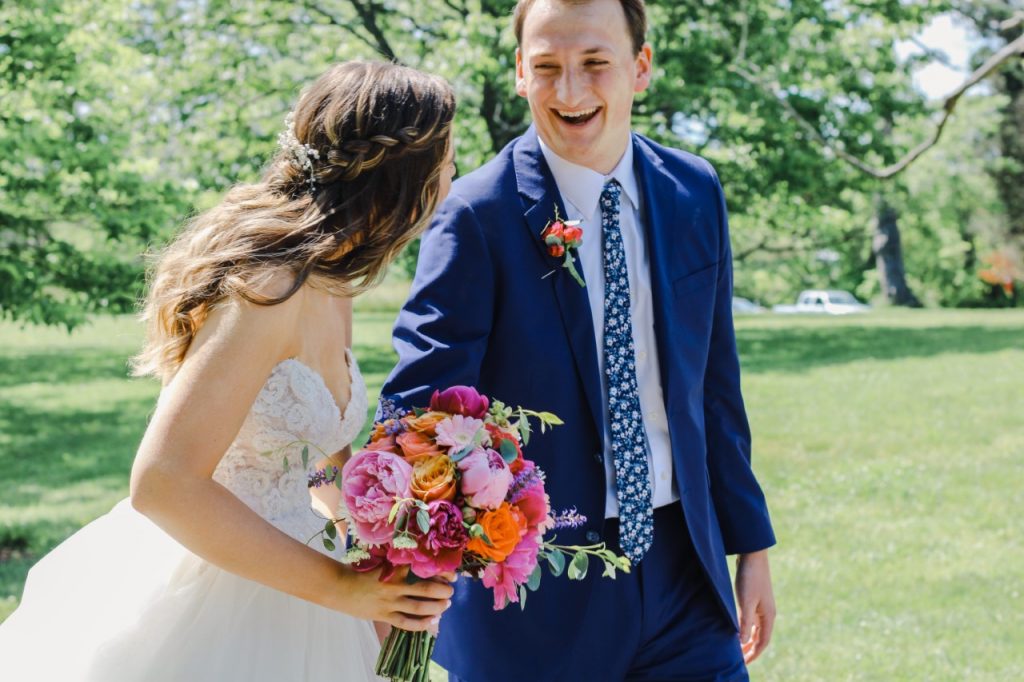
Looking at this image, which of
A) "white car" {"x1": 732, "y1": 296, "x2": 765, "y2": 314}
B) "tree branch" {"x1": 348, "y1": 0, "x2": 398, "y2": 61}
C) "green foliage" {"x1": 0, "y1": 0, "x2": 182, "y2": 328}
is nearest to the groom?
"green foliage" {"x1": 0, "y1": 0, "x2": 182, "y2": 328}

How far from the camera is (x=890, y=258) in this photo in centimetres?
4872

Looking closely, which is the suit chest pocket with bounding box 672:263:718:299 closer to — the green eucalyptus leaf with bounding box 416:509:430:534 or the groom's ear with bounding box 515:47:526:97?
the groom's ear with bounding box 515:47:526:97

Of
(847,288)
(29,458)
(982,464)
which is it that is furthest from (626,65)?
(847,288)

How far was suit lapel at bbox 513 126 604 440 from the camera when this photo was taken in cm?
302

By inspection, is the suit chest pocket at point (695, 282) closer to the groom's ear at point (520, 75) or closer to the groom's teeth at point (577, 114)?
the groom's teeth at point (577, 114)

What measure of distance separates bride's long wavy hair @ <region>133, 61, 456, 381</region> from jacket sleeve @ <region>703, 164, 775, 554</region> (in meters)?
0.94

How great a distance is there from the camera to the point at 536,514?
252 centimetres

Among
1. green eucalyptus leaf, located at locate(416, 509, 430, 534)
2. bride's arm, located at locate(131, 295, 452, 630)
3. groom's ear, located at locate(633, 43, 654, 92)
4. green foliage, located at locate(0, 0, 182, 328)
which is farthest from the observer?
green foliage, located at locate(0, 0, 182, 328)

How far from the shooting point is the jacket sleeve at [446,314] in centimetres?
285

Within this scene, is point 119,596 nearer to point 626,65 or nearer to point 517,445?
point 517,445

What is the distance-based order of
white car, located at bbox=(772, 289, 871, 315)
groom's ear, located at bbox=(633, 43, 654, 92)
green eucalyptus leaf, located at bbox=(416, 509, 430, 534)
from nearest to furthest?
1. green eucalyptus leaf, located at bbox=(416, 509, 430, 534)
2. groom's ear, located at bbox=(633, 43, 654, 92)
3. white car, located at bbox=(772, 289, 871, 315)

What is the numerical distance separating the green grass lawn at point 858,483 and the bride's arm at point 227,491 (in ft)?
13.8

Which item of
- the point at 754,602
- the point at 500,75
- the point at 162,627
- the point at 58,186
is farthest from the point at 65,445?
the point at 754,602

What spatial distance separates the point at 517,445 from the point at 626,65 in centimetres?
119
